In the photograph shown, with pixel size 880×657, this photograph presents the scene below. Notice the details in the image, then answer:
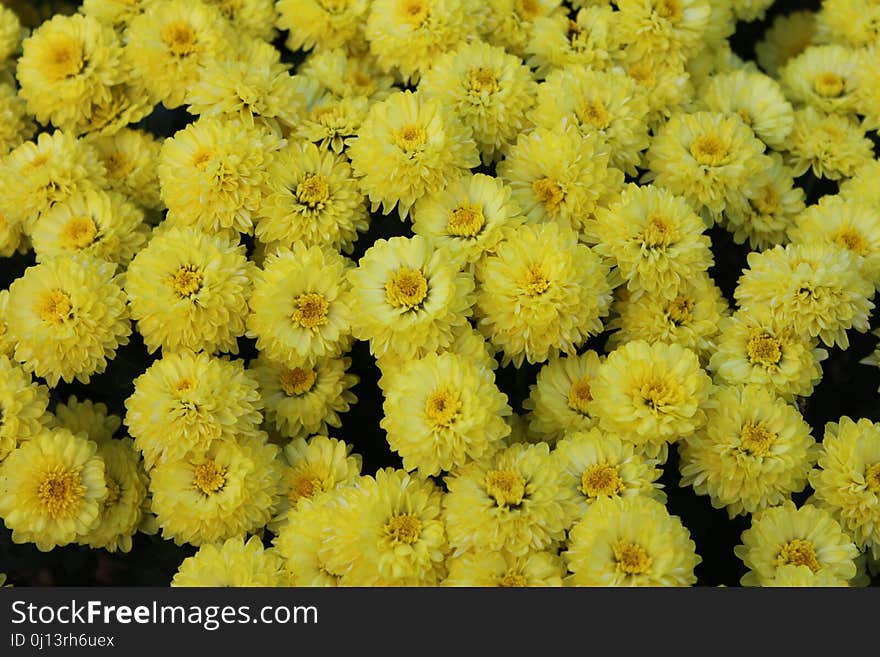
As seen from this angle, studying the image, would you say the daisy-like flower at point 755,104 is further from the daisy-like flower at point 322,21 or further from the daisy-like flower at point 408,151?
the daisy-like flower at point 322,21

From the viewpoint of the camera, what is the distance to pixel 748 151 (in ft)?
7.64

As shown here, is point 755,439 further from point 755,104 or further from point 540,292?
point 755,104

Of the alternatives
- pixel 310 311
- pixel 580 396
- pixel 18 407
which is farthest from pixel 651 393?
pixel 18 407

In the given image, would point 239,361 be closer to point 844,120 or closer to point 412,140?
point 412,140

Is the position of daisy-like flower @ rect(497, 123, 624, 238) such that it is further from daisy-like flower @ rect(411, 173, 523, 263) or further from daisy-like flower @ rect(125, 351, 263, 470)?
daisy-like flower @ rect(125, 351, 263, 470)

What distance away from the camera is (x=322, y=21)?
2605mm

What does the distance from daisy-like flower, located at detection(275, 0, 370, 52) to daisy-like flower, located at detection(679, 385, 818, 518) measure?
1.44 metres

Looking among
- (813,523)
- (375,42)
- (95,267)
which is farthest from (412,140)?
(813,523)

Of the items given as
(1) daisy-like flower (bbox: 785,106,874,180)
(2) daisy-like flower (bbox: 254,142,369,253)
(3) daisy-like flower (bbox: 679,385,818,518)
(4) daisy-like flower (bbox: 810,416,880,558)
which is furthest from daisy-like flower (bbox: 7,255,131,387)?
(1) daisy-like flower (bbox: 785,106,874,180)

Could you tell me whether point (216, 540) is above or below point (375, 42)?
below

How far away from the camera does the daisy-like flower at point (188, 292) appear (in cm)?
208
